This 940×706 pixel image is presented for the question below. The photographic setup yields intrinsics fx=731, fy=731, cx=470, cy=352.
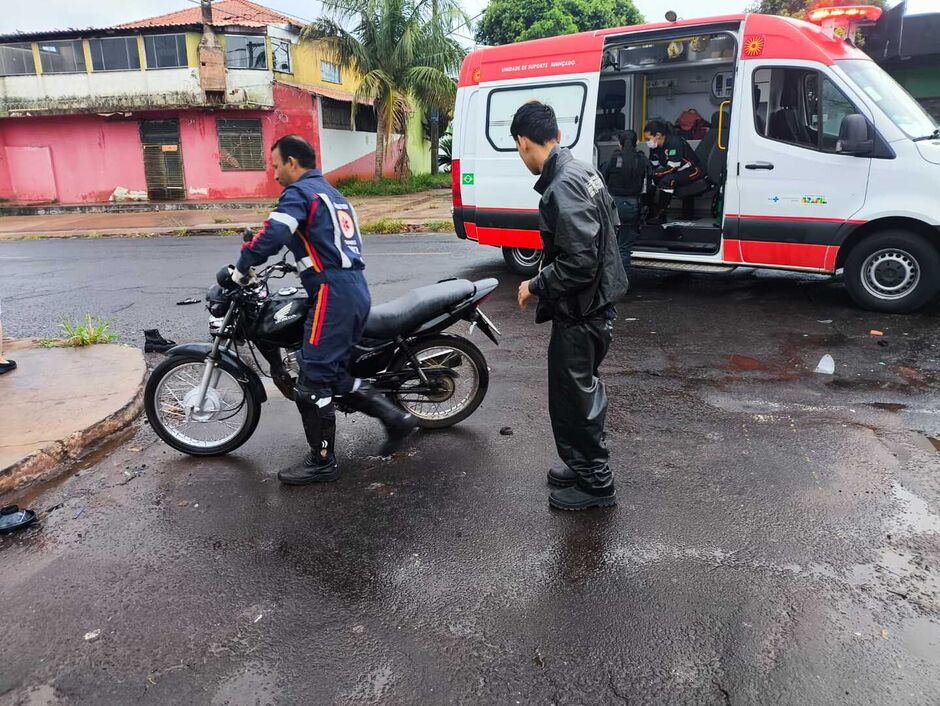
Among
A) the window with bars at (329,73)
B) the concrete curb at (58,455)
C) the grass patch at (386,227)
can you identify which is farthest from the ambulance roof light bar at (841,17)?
the window with bars at (329,73)

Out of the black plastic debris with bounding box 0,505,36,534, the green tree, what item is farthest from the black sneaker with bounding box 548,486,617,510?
the green tree

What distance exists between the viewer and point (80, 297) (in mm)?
9344

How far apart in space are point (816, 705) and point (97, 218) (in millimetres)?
23884

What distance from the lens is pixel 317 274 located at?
376 cm

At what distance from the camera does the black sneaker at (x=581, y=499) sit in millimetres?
3568

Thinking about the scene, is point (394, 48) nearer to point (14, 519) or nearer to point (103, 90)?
point (103, 90)

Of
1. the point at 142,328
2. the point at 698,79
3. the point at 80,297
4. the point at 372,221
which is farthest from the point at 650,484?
the point at 372,221

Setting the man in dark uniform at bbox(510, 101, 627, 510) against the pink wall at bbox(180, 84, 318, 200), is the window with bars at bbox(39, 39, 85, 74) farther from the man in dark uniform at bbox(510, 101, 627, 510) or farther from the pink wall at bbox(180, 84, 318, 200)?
the man in dark uniform at bbox(510, 101, 627, 510)

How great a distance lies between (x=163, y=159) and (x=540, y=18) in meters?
16.2

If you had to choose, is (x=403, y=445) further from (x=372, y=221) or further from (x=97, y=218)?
(x=97, y=218)

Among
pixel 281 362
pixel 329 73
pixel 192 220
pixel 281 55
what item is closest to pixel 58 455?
pixel 281 362

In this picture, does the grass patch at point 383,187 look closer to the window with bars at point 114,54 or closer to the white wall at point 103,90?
the white wall at point 103,90

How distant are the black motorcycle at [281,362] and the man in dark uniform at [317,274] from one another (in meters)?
0.24

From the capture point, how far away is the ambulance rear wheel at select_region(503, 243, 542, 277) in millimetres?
9141
